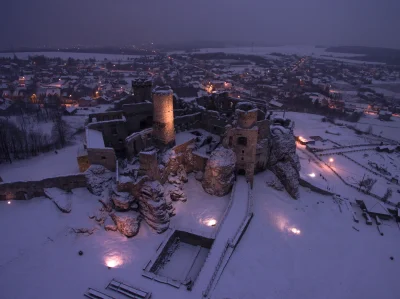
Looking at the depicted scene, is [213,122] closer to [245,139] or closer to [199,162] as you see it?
[199,162]

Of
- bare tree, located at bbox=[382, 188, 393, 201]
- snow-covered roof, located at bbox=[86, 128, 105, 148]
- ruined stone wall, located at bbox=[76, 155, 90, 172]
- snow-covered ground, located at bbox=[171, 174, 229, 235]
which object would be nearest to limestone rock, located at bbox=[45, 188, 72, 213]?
ruined stone wall, located at bbox=[76, 155, 90, 172]

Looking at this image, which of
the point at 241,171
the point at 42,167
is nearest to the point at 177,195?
the point at 241,171

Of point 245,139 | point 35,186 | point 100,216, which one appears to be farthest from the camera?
point 245,139

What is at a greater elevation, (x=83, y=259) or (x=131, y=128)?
(x=131, y=128)

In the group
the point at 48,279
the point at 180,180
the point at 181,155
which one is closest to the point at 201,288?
the point at 48,279

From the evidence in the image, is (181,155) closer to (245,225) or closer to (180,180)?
(180,180)

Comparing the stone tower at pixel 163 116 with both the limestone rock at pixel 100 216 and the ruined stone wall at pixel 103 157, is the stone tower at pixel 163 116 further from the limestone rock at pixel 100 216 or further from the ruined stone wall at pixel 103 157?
the limestone rock at pixel 100 216

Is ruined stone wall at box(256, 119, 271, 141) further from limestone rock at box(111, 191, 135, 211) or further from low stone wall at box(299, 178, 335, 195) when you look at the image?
limestone rock at box(111, 191, 135, 211)

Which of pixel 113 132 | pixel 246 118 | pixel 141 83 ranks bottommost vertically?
pixel 113 132
